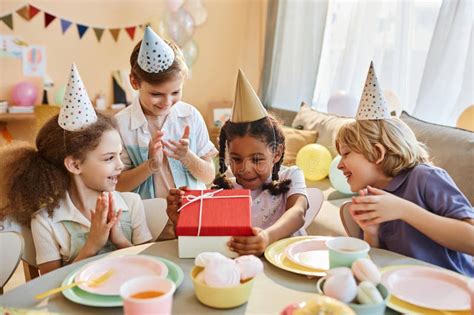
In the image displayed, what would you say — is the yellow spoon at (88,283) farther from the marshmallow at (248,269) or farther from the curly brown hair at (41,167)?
the curly brown hair at (41,167)

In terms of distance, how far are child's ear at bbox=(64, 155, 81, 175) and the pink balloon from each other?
278 centimetres

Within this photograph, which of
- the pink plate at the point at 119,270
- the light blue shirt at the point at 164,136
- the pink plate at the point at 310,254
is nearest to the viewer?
the pink plate at the point at 119,270

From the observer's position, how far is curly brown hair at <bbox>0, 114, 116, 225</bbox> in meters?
1.44

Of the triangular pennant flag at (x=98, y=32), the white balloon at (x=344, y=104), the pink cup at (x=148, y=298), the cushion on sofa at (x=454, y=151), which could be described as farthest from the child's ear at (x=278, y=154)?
the triangular pennant flag at (x=98, y=32)

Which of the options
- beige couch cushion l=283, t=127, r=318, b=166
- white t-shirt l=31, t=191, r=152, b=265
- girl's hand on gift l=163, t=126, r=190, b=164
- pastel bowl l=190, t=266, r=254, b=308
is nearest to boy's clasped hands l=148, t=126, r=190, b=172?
girl's hand on gift l=163, t=126, r=190, b=164

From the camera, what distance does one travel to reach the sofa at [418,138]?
217 centimetres

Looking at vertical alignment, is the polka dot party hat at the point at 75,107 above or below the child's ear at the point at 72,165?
above

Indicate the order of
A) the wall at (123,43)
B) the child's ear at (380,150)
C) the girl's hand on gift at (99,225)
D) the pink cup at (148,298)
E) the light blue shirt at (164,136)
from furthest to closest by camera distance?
the wall at (123,43)
the light blue shirt at (164,136)
the child's ear at (380,150)
the girl's hand on gift at (99,225)
the pink cup at (148,298)

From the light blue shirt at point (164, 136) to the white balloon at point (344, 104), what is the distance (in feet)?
5.53

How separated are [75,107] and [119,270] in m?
0.55

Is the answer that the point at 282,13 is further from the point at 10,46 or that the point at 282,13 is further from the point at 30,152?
the point at 30,152

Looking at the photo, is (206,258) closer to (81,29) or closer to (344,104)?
(344,104)

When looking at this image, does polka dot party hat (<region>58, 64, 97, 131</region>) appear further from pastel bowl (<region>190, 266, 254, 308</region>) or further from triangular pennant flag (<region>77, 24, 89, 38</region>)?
triangular pennant flag (<region>77, 24, 89, 38</region>)

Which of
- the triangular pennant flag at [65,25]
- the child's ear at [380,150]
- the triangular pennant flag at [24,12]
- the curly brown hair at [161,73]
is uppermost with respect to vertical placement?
the triangular pennant flag at [24,12]
